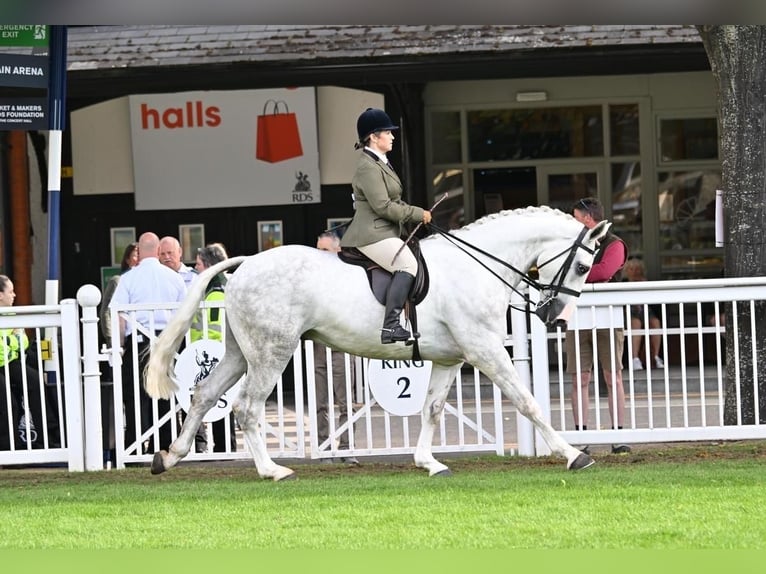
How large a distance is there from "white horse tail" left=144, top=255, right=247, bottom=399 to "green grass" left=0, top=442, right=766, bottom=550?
0.70 meters

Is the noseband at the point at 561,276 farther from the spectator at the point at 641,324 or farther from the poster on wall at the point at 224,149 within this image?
the poster on wall at the point at 224,149

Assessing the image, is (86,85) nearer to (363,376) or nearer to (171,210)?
(171,210)

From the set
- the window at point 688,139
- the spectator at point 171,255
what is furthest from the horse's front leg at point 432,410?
the window at point 688,139

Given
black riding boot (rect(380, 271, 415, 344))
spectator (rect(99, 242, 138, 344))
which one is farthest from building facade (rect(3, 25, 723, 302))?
black riding boot (rect(380, 271, 415, 344))

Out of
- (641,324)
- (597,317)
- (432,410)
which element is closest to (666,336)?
(597,317)

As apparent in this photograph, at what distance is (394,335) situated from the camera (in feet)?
31.7

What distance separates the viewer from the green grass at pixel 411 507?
7.59m

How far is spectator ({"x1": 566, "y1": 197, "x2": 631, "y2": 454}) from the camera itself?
11477 millimetres

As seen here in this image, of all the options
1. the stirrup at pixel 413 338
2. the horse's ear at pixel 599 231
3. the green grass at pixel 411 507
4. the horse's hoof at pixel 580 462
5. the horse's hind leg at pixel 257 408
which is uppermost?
the horse's ear at pixel 599 231

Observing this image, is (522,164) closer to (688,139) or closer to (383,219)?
(688,139)

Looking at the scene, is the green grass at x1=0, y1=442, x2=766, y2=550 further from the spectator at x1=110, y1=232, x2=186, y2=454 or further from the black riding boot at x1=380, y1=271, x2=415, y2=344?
the black riding boot at x1=380, y1=271, x2=415, y2=344

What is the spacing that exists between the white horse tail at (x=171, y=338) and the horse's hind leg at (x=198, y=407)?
231 millimetres

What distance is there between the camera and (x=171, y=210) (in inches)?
747

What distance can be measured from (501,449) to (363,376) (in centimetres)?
125
